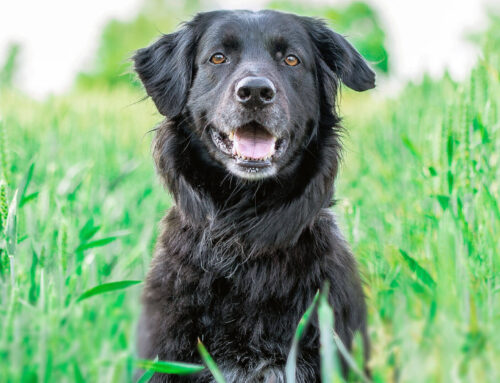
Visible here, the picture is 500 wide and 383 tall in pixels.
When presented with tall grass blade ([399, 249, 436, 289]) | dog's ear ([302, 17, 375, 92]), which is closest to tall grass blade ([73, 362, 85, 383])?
tall grass blade ([399, 249, 436, 289])

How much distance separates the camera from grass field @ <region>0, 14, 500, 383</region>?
148 centimetres

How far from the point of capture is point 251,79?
2.67 metres

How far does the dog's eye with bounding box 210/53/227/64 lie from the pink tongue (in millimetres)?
428

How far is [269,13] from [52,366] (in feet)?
7.38

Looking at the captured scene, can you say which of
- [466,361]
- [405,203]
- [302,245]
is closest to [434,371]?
[466,361]

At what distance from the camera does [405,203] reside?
347cm

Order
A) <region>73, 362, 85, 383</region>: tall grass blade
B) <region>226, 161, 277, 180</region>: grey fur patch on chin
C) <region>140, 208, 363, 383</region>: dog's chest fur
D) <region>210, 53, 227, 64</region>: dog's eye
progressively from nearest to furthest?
1. <region>73, 362, 85, 383</region>: tall grass blade
2. <region>140, 208, 363, 383</region>: dog's chest fur
3. <region>226, 161, 277, 180</region>: grey fur patch on chin
4. <region>210, 53, 227, 64</region>: dog's eye

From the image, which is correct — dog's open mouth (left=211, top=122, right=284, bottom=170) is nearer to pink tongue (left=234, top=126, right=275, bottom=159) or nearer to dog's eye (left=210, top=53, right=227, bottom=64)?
pink tongue (left=234, top=126, right=275, bottom=159)

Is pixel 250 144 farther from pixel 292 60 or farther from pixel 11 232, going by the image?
pixel 11 232

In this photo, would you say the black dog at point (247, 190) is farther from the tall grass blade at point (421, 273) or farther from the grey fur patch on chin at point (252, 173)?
the tall grass blade at point (421, 273)

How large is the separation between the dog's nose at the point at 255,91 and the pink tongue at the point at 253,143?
0.66 feet

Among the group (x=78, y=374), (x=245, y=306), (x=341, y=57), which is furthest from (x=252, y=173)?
(x=78, y=374)

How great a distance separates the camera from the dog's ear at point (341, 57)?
3279 mm

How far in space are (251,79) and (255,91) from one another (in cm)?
6
